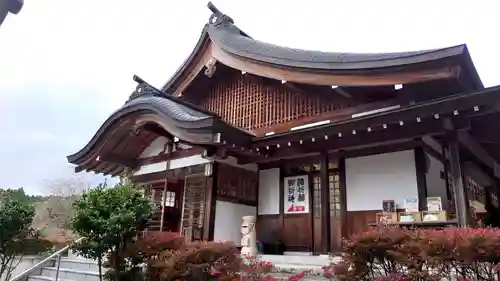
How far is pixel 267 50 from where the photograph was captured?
10141 mm

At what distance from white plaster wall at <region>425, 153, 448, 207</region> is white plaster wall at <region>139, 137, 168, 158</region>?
7.14 meters

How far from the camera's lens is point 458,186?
711 centimetres

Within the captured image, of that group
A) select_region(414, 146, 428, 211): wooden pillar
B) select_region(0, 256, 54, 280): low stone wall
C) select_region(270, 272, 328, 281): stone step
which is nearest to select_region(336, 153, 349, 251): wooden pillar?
select_region(414, 146, 428, 211): wooden pillar

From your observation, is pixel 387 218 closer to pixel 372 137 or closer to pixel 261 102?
pixel 372 137

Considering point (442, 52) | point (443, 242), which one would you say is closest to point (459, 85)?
point (442, 52)

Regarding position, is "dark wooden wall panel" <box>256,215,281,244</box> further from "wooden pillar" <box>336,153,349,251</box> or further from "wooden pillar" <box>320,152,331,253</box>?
"wooden pillar" <box>336,153,349,251</box>

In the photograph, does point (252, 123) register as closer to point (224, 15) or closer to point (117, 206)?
point (224, 15)

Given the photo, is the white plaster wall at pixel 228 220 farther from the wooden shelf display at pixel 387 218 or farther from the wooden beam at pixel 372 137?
the wooden shelf display at pixel 387 218

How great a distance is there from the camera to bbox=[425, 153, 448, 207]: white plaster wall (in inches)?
331

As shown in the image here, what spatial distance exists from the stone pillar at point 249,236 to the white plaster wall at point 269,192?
97 cm

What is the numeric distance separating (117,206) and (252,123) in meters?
4.65

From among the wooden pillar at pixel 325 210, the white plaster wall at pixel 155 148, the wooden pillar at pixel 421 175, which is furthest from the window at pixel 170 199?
the wooden pillar at pixel 421 175

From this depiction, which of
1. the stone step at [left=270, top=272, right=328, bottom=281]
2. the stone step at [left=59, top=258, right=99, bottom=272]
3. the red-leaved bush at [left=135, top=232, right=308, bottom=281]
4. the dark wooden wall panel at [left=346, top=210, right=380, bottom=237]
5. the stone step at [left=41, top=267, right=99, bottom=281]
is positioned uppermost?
the dark wooden wall panel at [left=346, top=210, right=380, bottom=237]

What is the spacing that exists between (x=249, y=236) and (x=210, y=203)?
1243mm
